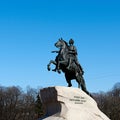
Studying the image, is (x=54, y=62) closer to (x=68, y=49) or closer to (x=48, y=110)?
(x=68, y=49)

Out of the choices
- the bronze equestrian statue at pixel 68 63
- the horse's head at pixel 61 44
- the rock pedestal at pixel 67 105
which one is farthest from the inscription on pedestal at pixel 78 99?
the horse's head at pixel 61 44

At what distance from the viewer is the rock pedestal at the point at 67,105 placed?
58.6ft

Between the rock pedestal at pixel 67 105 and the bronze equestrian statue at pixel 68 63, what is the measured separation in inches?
71.4

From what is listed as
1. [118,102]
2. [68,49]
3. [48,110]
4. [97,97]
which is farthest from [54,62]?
[97,97]

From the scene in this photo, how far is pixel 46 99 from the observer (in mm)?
18703

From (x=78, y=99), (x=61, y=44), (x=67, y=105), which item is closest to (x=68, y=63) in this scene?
(x=61, y=44)

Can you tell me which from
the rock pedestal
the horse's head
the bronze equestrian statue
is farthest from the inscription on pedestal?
the horse's head

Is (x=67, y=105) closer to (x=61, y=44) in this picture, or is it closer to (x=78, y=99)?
(x=78, y=99)

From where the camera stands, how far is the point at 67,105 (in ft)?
59.4

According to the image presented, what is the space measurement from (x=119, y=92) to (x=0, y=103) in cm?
2143

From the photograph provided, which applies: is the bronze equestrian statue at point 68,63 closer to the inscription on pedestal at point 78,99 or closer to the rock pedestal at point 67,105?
the rock pedestal at point 67,105

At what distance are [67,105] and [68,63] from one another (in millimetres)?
3125

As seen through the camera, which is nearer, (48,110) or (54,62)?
(48,110)

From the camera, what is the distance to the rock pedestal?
58.6 ft
